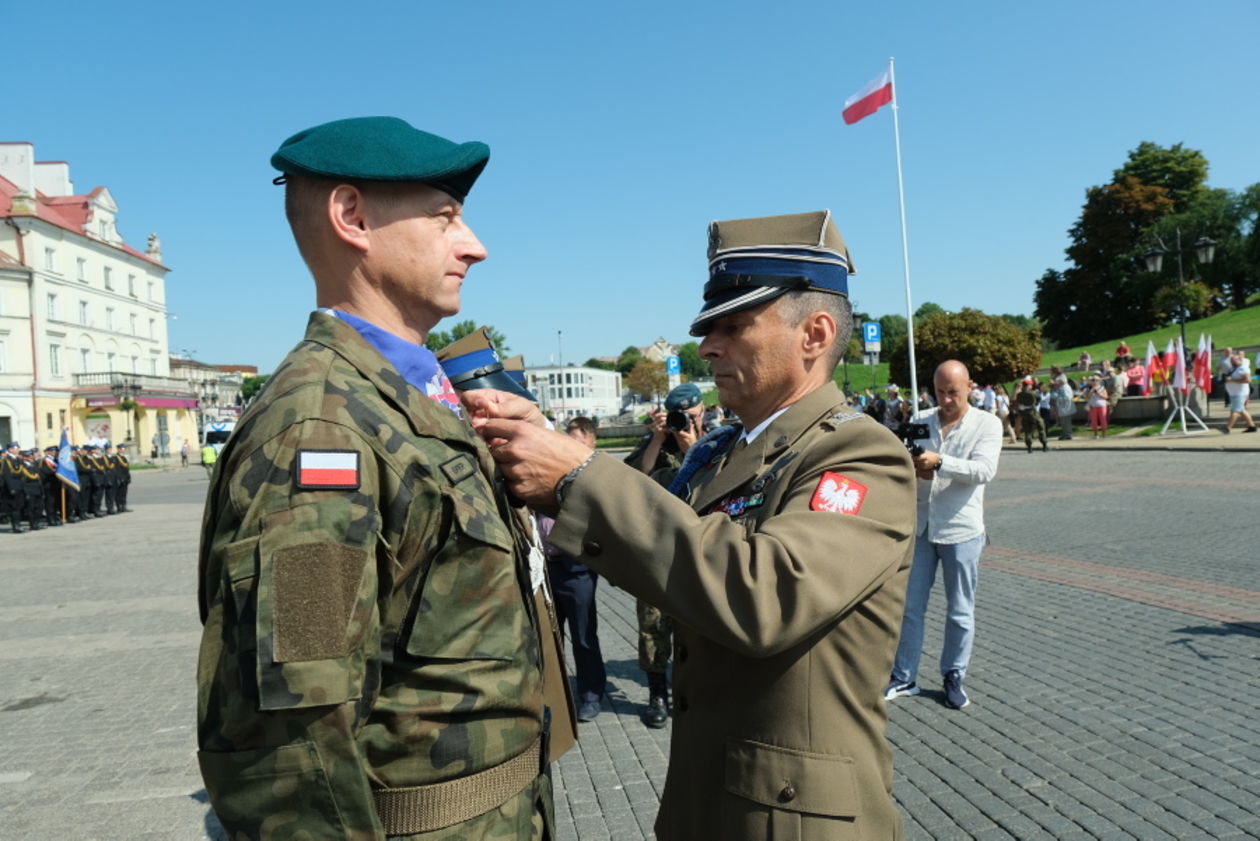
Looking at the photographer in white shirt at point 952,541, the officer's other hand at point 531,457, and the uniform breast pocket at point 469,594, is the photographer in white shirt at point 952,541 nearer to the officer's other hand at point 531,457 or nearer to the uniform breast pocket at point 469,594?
the officer's other hand at point 531,457

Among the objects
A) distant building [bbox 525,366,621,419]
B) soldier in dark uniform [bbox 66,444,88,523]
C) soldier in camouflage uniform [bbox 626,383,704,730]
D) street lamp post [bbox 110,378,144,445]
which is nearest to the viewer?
soldier in camouflage uniform [bbox 626,383,704,730]

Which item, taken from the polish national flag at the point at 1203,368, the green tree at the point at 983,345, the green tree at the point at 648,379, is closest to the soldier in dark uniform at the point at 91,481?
the polish national flag at the point at 1203,368

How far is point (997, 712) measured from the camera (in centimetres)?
509

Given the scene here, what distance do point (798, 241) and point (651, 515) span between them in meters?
0.89

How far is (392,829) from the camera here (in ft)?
4.56

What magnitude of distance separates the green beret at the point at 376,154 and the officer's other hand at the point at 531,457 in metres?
0.49

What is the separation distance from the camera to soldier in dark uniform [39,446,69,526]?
20.1m

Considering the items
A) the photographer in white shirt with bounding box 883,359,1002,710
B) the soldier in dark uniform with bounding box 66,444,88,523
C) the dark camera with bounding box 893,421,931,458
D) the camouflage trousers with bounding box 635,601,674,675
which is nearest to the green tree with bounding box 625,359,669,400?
the soldier in dark uniform with bounding box 66,444,88,523

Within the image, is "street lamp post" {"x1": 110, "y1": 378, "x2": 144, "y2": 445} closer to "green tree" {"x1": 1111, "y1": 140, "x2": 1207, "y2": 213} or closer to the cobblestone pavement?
the cobblestone pavement

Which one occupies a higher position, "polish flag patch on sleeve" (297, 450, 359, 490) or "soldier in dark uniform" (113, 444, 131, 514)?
"polish flag patch on sleeve" (297, 450, 359, 490)

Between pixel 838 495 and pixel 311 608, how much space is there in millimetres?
984

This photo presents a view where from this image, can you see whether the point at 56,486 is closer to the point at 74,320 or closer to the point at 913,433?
the point at 913,433

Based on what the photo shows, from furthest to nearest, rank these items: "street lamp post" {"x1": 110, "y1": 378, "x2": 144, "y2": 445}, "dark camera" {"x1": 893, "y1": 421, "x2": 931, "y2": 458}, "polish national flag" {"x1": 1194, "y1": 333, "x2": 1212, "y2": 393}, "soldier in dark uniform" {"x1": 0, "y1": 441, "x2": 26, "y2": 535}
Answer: "street lamp post" {"x1": 110, "y1": 378, "x2": 144, "y2": 445}, "polish national flag" {"x1": 1194, "y1": 333, "x2": 1212, "y2": 393}, "soldier in dark uniform" {"x1": 0, "y1": 441, "x2": 26, "y2": 535}, "dark camera" {"x1": 893, "y1": 421, "x2": 931, "y2": 458}

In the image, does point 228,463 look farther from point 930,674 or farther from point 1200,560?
point 1200,560
